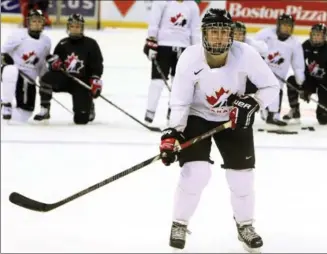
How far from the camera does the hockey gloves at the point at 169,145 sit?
5.95 ft

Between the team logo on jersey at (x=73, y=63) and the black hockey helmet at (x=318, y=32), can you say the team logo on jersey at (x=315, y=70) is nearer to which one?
the black hockey helmet at (x=318, y=32)

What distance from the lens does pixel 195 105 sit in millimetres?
1895

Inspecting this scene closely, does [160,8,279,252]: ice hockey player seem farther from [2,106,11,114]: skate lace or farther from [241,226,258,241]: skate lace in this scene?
[2,106,11,114]: skate lace

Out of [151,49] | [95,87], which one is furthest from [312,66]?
[95,87]

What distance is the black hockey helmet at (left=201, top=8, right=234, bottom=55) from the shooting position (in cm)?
176

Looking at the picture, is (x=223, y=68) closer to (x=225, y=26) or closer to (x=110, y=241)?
(x=225, y=26)

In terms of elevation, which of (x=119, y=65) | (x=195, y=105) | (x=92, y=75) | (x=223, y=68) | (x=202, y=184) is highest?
(x=223, y=68)

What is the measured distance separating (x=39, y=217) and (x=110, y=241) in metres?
0.30

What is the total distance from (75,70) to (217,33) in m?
2.04

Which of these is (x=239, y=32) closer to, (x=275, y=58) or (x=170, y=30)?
(x=170, y=30)

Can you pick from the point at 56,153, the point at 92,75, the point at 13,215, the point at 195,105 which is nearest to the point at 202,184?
the point at 195,105

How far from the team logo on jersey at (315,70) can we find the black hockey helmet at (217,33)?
220 cm

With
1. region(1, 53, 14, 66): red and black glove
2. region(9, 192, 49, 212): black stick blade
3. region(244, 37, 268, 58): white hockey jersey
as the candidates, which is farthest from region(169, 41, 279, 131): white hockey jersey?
region(1, 53, 14, 66): red and black glove

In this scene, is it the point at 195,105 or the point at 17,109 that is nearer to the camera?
the point at 195,105
